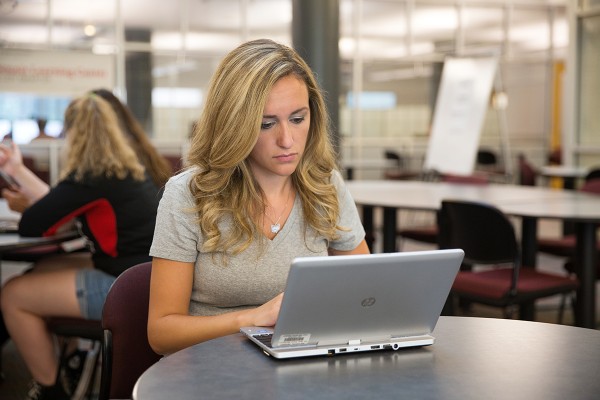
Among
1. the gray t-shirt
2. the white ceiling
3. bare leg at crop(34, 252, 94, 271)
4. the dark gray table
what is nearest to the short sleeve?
the gray t-shirt

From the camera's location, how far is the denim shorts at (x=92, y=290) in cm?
313

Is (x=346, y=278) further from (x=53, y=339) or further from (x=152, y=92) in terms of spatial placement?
(x=152, y=92)

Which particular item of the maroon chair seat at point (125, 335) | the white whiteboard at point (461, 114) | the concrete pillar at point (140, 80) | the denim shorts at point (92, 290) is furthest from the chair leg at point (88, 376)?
the concrete pillar at point (140, 80)

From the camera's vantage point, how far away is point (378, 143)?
11305 millimetres

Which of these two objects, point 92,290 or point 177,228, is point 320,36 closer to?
point 92,290

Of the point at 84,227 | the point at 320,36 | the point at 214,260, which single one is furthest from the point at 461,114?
the point at 214,260

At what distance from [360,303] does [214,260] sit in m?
0.54

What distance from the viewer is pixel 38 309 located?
10.5 feet

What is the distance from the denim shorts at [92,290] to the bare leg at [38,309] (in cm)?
2

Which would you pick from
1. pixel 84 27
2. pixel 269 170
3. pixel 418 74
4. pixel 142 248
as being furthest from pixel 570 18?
pixel 269 170

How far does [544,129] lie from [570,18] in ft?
9.84

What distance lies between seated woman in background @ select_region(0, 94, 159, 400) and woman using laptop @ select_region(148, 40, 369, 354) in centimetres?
123

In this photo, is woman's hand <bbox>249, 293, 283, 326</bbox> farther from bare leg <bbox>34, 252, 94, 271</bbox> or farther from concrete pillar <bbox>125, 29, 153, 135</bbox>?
concrete pillar <bbox>125, 29, 153, 135</bbox>

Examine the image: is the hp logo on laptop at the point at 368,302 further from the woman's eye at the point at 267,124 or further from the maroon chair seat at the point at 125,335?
the maroon chair seat at the point at 125,335
